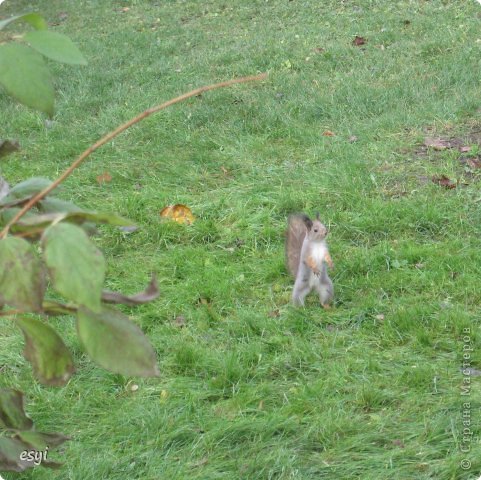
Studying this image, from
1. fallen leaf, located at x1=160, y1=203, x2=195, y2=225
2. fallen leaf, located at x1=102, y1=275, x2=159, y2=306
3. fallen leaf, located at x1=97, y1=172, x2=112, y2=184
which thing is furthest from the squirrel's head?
fallen leaf, located at x1=102, y1=275, x2=159, y2=306

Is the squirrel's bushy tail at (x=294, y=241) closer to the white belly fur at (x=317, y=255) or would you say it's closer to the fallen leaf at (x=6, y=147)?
the white belly fur at (x=317, y=255)

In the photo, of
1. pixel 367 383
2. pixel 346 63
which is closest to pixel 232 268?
pixel 367 383

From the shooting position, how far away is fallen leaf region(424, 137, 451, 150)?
18.5 ft

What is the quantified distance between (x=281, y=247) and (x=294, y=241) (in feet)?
1.51

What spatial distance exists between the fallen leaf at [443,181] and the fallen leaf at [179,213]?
1.62 meters

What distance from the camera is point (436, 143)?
570cm

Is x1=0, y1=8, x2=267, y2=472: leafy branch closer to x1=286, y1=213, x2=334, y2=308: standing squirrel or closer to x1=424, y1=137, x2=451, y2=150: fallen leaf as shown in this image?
x1=286, y1=213, x2=334, y2=308: standing squirrel

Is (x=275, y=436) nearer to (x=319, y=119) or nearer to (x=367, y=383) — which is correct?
(x=367, y=383)

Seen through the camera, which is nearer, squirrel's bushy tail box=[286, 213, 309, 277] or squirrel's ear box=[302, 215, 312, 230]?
squirrel's ear box=[302, 215, 312, 230]

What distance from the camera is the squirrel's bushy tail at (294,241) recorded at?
13.9ft

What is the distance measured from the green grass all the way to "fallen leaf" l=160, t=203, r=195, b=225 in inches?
3.5

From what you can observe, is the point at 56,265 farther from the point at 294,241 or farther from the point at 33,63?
the point at 294,241

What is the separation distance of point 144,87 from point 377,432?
558 cm

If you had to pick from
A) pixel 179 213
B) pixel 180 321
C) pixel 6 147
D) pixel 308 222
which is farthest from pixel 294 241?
pixel 6 147
